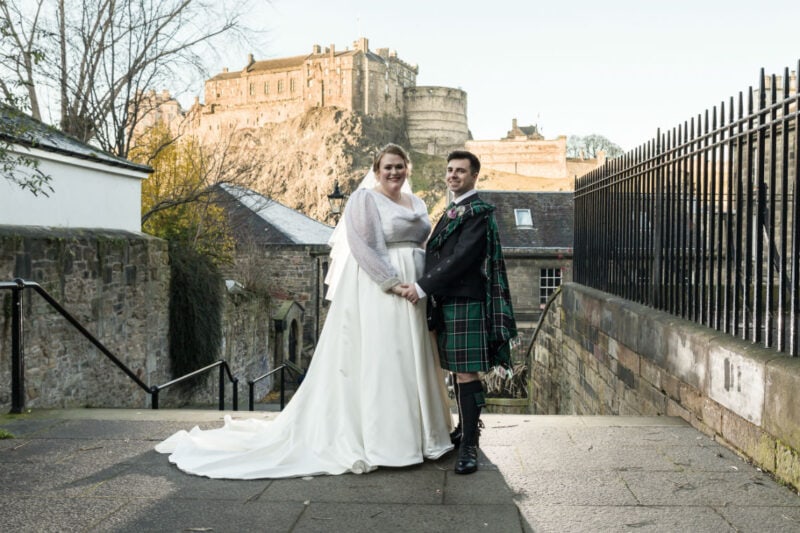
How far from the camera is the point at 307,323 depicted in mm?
26656

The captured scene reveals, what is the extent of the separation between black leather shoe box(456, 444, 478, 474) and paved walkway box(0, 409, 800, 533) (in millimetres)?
51

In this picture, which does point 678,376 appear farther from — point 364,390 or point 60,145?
point 60,145

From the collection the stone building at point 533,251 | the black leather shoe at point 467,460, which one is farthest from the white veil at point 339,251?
the stone building at point 533,251

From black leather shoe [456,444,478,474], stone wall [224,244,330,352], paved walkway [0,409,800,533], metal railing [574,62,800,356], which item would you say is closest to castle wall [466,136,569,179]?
stone wall [224,244,330,352]

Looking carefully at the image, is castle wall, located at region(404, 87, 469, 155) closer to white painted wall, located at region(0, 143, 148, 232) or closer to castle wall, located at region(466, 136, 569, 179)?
castle wall, located at region(466, 136, 569, 179)

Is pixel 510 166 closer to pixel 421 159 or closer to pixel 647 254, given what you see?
pixel 421 159

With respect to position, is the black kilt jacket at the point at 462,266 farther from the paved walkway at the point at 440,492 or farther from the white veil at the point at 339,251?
the paved walkway at the point at 440,492

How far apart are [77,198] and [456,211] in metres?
8.17

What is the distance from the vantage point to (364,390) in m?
4.00

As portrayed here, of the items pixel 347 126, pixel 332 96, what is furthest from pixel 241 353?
pixel 332 96

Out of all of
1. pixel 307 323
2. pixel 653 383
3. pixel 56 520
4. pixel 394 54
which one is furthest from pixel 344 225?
pixel 394 54

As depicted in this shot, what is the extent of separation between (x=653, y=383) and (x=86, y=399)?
7.87 m

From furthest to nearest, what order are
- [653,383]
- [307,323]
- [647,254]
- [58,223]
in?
[307,323], [58,223], [647,254], [653,383]

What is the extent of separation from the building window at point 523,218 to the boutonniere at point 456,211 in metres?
26.8
